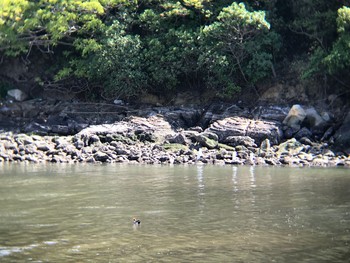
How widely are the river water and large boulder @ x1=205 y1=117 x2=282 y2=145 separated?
5.51m

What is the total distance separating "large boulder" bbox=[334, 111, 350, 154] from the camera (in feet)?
82.1

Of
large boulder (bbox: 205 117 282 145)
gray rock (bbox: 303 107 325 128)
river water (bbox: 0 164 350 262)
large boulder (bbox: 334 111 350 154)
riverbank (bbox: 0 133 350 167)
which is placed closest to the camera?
river water (bbox: 0 164 350 262)

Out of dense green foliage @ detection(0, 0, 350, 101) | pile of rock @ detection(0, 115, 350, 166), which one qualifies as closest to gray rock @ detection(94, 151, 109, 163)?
pile of rock @ detection(0, 115, 350, 166)

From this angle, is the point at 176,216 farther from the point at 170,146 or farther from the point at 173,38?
the point at 173,38

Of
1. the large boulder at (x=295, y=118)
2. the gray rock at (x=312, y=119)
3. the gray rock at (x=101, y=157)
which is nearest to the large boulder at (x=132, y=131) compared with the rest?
the gray rock at (x=101, y=157)

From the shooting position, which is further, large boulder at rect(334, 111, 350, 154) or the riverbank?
large boulder at rect(334, 111, 350, 154)

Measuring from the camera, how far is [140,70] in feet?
104

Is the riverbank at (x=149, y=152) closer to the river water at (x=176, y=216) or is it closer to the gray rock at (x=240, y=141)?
the gray rock at (x=240, y=141)

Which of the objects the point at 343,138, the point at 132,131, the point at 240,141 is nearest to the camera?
the point at 343,138

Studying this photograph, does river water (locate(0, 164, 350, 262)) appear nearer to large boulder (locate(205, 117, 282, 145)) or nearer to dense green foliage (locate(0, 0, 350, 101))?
large boulder (locate(205, 117, 282, 145))

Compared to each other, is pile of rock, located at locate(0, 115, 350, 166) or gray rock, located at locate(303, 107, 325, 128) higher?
gray rock, located at locate(303, 107, 325, 128)

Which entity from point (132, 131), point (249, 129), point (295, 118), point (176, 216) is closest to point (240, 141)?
point (249, 129)

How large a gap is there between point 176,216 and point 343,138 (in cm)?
1411

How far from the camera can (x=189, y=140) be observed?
27.2 m
